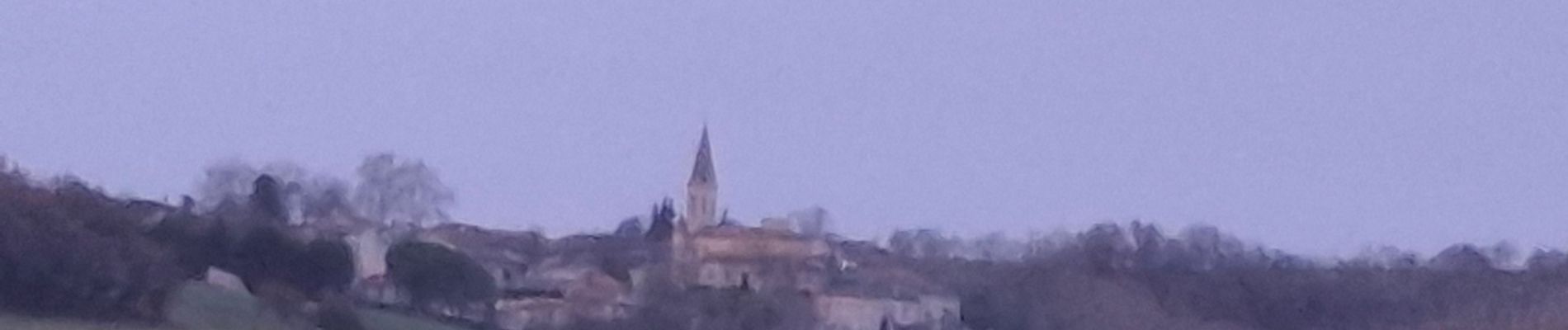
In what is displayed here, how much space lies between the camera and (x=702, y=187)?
91.7 m

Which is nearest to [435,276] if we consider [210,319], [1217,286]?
[210,319]

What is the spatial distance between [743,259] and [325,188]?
9165 mm

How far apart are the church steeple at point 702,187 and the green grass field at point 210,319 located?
144ft

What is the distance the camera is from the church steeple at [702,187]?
89.2m

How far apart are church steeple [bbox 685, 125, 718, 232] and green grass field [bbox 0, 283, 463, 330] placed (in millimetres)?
44009

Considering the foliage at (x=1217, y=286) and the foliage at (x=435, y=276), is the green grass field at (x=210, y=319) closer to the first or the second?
the foliage at (x=435, y=276)

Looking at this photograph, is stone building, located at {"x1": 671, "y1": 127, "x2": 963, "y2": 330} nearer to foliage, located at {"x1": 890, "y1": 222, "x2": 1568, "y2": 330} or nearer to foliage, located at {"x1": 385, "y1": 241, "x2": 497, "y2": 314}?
foliage, located at {"x1": 890, "y1": 222, "x2": 1568, "y2": 330}

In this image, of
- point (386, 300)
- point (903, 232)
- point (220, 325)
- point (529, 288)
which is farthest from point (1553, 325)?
point (903, 232)

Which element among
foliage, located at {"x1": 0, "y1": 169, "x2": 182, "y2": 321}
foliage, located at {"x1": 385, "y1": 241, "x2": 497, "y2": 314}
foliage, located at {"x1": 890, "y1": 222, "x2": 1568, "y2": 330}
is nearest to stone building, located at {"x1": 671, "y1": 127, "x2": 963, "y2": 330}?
foliage, located at {"x1": 890, "y1": 222, "x2": 1568, "y2": 330}

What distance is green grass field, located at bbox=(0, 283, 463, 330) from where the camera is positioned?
36.1m

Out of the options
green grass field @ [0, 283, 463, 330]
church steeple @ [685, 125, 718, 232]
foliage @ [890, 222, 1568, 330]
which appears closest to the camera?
green grass field @ [0, 283, 463, 330]

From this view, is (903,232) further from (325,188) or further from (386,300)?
(386,300)

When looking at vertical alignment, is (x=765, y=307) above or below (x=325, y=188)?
below

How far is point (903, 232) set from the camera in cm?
7975
